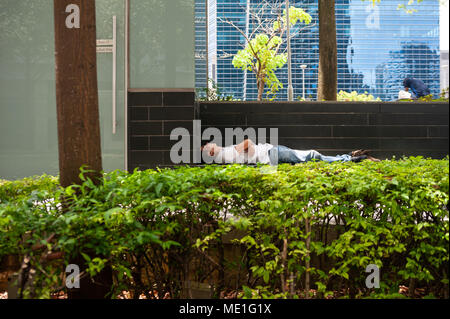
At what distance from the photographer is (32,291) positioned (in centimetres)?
177

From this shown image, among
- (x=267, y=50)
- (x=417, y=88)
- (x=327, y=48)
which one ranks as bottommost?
(x=417, y=88)

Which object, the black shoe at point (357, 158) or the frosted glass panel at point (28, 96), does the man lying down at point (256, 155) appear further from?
the frosted glass panel at point (28, 96)

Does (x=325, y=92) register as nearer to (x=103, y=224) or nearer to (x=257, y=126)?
(x=257, y=126)

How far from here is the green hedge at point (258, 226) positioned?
2.05 metres

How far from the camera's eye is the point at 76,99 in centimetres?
234

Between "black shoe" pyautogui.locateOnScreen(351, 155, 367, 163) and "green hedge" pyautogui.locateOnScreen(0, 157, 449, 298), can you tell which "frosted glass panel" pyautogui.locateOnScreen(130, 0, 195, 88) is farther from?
"green hedge" pyautogui.locateOnScreen(0, 157, 449, 298)

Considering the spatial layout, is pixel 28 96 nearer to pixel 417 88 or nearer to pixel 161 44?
pixel 161 44

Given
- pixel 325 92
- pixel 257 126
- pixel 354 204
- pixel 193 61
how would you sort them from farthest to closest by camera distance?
pixel 325 92
pixel 257 126
pixel 193 61
pixel 354 204

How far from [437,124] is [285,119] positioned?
2.64 meters

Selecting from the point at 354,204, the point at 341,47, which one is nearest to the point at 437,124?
the point at 354,204

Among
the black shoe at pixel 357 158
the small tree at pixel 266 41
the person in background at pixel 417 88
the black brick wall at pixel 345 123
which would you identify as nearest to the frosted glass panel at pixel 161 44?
the black brick wall at pixel 345 123

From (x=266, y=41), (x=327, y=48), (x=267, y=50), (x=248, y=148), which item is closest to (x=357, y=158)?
(x=248, y=148)

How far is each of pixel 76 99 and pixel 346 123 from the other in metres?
5.28

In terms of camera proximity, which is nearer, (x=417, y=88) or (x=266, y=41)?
(x=417, y=88)
